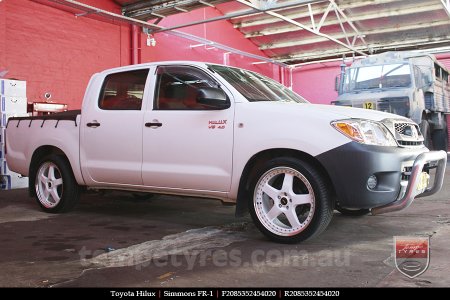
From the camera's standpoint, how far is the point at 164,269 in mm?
3332

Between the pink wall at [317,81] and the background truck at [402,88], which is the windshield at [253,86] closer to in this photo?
the background truck at [402,88]

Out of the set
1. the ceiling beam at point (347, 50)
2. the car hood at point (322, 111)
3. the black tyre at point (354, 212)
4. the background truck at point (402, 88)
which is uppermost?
the ceiling beam at point (347, 50)

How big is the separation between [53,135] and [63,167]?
452 millimetres

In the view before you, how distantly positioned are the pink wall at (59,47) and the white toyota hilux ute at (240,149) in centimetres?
456

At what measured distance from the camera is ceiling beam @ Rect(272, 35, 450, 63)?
15531 mm

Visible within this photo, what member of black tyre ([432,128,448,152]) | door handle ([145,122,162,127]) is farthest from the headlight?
black tyre ([432,128,448,152])

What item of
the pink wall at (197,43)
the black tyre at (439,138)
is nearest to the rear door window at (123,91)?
the pink wall at (197,43)

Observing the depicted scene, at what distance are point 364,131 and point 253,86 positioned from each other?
53.1 inches

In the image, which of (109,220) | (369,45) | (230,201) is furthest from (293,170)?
(369,45)

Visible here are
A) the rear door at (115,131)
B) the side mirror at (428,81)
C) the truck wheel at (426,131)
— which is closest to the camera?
the rear door at (115,131)

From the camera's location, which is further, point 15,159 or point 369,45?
point 369,45

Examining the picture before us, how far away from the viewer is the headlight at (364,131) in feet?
12.4
